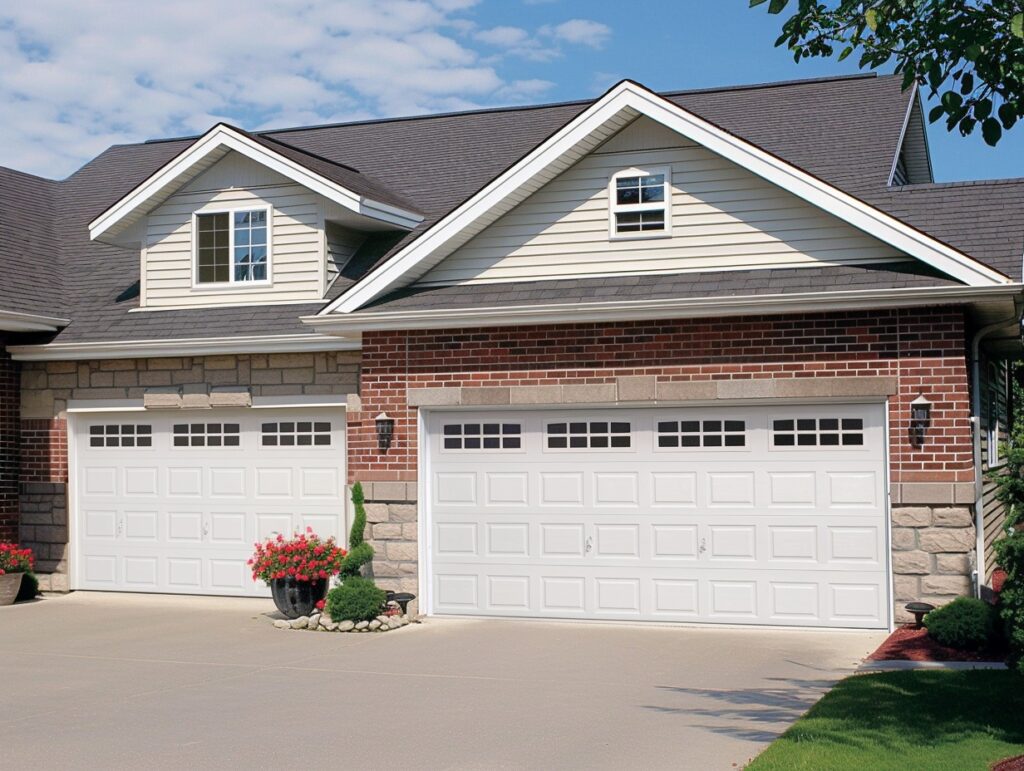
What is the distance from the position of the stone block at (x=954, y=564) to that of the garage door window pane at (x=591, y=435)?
3.51 m

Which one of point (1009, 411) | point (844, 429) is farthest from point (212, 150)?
Result: point (1009, 411)

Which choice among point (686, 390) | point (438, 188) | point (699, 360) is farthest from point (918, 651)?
point (438, 188)

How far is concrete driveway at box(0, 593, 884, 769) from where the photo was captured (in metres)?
8.65

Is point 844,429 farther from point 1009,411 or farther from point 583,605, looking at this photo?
point 1009,411

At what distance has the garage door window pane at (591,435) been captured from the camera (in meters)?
14.8

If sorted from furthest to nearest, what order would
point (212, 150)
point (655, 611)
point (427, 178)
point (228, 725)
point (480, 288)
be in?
point (427, 178) → point (212, 150) → point (480, 288) → point (655, 611) → point (228, 725)

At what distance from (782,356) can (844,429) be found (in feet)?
3.32

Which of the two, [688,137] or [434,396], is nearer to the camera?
[688,137]

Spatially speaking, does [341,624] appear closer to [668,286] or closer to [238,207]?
[668,286]

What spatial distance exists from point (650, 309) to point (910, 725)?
6138mm

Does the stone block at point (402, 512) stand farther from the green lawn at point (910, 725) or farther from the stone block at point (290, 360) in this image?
the green lawn at point (910, 725)

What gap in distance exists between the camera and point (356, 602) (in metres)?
14.3

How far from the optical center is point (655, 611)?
14570 millimetres

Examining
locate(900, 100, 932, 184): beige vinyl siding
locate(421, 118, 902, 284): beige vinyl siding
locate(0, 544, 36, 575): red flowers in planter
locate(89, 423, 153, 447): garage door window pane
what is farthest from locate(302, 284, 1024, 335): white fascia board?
locate(900, 100, 932, 184): beige vinyl siding
